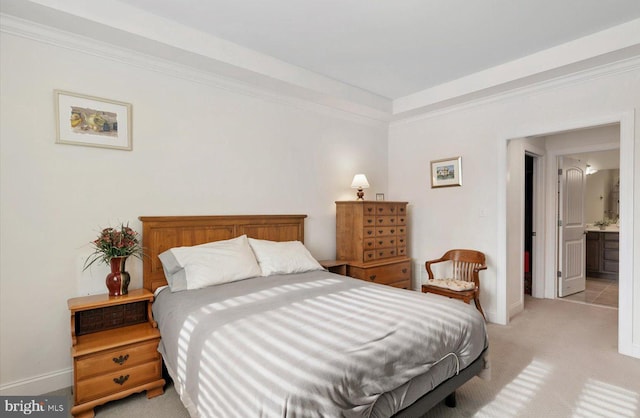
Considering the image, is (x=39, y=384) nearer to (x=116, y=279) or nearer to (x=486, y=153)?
(x=116, y=279)

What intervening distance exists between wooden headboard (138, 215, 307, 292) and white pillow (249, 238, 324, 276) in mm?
235

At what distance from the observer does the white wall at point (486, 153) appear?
2.95 metres

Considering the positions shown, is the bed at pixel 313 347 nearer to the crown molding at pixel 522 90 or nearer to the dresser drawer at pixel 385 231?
the dresser drawer at pixel 385 231

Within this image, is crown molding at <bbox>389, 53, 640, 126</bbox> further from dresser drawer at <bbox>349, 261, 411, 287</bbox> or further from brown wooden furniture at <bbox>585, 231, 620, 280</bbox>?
brown wooden furniture at <bbox>585, 231, 620, 280</bbox>

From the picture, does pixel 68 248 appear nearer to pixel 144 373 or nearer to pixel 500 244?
pixel 144 373

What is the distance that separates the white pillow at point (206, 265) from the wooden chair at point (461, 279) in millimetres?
1981

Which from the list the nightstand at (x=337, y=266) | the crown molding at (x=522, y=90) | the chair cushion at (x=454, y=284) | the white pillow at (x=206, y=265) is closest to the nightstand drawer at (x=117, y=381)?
the white pillow at (x=206, y=265)

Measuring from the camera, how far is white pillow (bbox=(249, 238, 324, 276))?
9.70ft

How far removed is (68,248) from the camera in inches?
96.3

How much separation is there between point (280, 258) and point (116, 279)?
1.28 m

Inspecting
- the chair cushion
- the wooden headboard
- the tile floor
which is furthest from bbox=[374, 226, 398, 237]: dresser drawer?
the tile floor

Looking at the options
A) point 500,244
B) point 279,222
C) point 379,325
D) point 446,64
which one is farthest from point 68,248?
point 500,244

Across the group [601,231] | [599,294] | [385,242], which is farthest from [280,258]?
[601,231]

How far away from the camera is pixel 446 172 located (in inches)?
165
